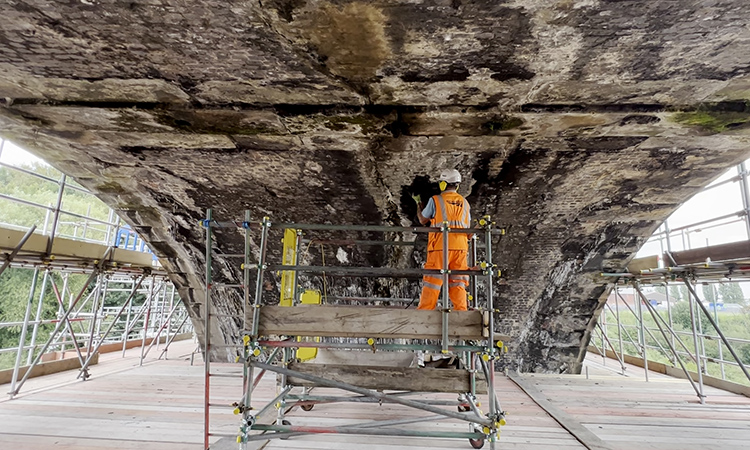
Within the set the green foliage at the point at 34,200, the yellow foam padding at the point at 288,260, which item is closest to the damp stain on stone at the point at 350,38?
the yellow foam padding at the point at 288,260

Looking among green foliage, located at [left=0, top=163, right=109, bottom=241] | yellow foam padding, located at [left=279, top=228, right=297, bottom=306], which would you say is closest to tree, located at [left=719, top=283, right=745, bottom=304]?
yellow foam padding, located at [left=279, top=228, right=297, bottom=306]

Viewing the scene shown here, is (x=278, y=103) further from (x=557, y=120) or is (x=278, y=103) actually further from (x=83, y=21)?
(x=557, y=120)

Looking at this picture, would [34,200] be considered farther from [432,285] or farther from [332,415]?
[432,285]

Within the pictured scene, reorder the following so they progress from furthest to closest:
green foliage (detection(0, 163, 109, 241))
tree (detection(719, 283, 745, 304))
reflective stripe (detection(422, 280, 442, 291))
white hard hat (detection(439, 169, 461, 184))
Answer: tree (detection(719, 283, 745, 304)) < green foliage (detection(0, 163, 109, 241)) < white hard hat (detection(439, 169, 461, 184)) < reflective stripe (detection(422, 280, 442, 291))

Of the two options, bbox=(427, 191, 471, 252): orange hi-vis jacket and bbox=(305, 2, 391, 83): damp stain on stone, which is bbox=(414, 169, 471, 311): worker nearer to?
bbox=(427, 191, 471, 252): orange hi-vis jacket

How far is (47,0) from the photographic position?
2391mm

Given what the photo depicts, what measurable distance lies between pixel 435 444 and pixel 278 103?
11.0 feet

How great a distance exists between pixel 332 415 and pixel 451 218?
2498mm

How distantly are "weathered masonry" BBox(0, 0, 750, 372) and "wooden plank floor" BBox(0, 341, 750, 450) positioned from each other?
1.80 metres

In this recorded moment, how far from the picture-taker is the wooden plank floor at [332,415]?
344cm

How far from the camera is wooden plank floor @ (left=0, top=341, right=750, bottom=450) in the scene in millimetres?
3443

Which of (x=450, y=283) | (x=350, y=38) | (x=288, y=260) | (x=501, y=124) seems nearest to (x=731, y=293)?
(x=501, y=124)

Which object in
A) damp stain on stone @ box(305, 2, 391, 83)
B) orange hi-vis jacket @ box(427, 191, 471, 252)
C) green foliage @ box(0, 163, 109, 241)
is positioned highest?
green foliage @ box(0, 163, 109, 241)

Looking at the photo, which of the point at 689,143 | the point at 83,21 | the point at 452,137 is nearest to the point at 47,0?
the point at 83,21
